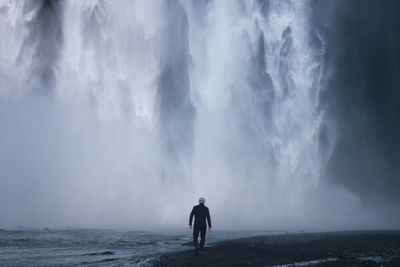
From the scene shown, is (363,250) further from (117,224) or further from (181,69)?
(181,69)

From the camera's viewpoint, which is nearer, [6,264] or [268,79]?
[6,264]

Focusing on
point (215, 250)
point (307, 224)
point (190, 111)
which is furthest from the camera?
point (190, 111)

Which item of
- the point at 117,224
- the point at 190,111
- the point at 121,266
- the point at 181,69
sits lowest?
the point at 121,266

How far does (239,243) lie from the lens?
14617 millimetres

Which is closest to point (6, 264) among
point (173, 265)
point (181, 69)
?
point (173, 265)

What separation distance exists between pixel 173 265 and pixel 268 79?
36773mm

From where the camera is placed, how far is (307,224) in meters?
35.1

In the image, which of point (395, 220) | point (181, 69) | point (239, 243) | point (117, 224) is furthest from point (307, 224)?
point (181, 69)

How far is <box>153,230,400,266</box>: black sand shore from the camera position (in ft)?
31.9

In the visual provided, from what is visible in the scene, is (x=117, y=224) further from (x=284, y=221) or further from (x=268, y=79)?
(x=268, y=79)

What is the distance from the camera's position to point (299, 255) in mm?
11305

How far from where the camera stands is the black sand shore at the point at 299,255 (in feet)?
31.9

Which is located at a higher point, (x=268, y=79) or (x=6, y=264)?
(x=268, y=79)

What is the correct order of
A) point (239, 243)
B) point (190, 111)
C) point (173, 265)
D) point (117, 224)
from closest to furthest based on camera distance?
point (173, 265) → point (239, 243) → point (117, 224) → point (190, 111)
